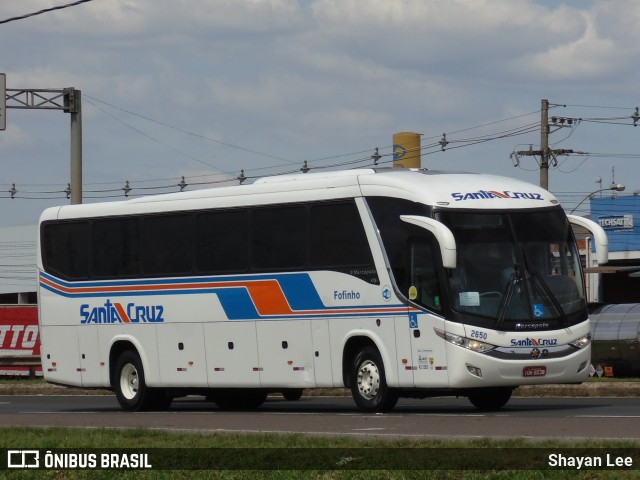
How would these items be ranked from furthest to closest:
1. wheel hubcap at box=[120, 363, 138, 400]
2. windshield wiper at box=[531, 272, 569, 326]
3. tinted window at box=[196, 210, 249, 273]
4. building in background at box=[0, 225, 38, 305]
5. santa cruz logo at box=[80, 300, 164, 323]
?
building in background at box=[0, 225, 38, 305] → wheel hubcap at box=[120, 363, 138, 400] → santa cruz logo at box=[80, 300, 164, 323] → tinted window at box=[196, 210, 249, 273] → windshield wiper at box=[531, 272, 569, 326]

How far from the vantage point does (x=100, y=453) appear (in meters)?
14.4

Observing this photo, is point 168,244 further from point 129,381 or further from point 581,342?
point 581,342

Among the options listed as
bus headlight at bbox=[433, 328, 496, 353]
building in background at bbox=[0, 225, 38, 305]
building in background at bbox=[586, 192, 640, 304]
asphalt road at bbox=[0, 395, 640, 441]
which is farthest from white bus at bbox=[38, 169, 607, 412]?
building in background at bbox=[0, 225, 38, 305]

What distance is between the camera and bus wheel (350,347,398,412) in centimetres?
2147

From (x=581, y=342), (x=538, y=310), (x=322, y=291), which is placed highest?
(x=322, y=291)

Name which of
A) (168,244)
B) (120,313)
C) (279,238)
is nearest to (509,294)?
(279,238)

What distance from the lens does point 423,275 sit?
21000 mm

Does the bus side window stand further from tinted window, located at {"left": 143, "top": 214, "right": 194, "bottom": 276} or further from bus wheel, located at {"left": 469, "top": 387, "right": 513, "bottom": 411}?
tinted window, located at {"left": 143, "top": 214, "right": 194, "bottom": 276}

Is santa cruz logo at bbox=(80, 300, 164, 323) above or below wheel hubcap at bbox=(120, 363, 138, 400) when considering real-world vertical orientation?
above

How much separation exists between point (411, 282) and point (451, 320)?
0.87m

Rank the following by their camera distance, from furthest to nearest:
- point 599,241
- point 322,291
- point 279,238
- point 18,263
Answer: point 18,263, point 279,238, point 322,291, point 599,241

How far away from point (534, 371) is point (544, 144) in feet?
102

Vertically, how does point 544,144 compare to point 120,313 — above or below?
above

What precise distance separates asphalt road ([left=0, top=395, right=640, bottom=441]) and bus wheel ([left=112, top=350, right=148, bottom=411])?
1.11ft
